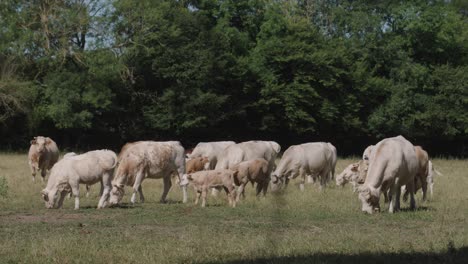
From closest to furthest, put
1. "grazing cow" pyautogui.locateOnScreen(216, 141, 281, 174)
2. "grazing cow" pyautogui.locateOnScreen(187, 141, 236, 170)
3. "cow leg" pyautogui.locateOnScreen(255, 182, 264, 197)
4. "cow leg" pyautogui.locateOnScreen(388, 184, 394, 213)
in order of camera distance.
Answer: "cow leg" pyautogui.locateOnScreen(388, 184, 394, 213), "cow leg" pyautogui.locateOnScreen(255, 182, 264, 197), "grazing cow" pyautogui.locateOnScreen(216, 141, 281, 174), "grazing cow" pyautogui.locateOnScreen(187, 141, 236, 170)

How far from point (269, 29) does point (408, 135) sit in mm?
11611

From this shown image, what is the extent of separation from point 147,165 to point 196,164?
522 cm

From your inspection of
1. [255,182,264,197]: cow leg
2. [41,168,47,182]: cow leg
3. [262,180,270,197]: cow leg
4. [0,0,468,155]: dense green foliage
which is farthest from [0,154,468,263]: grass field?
[0,0,468,155]: dense green foliage

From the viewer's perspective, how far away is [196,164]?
78.1ft

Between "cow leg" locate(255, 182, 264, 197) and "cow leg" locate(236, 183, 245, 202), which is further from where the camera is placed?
"cow leg" locate(255, 182, 264, 197)

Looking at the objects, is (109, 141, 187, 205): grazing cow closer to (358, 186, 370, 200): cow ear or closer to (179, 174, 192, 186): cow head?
(179, 174, 192, 186): cow head

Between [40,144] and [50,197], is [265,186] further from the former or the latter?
[40,144]

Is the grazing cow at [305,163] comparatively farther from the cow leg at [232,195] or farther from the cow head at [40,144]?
the cow head at [40,144]

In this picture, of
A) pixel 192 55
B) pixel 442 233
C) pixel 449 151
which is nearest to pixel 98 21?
pixel 192 55

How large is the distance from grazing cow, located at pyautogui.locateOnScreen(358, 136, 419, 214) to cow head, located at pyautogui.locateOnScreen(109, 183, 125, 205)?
17.5 ft

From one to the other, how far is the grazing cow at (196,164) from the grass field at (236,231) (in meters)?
3.09

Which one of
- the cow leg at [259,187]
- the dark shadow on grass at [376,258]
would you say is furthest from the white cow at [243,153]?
the dark shadow on grass at [376,258]

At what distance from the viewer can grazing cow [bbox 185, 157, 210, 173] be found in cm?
2367

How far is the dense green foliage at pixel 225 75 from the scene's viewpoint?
45.4 m
